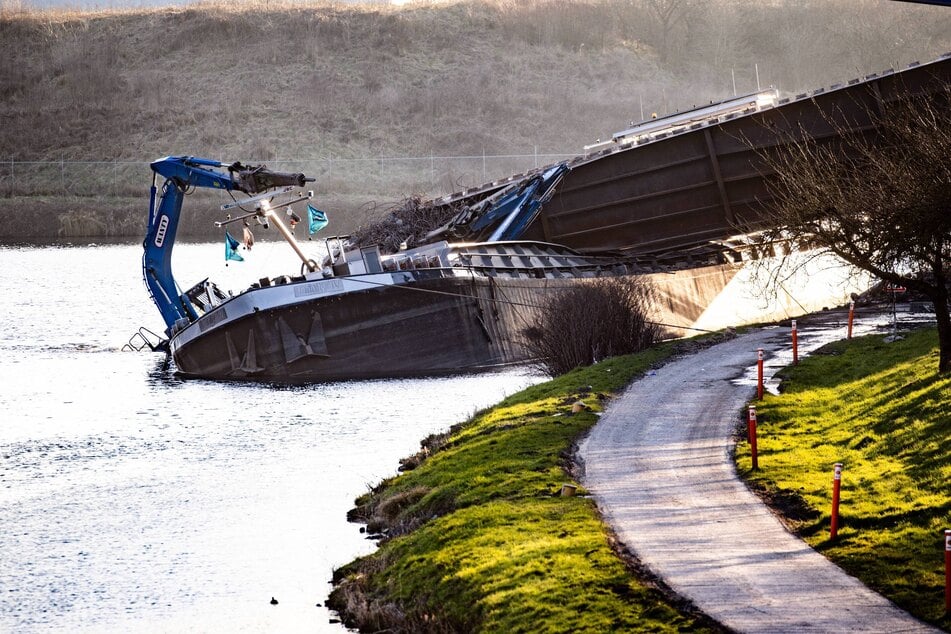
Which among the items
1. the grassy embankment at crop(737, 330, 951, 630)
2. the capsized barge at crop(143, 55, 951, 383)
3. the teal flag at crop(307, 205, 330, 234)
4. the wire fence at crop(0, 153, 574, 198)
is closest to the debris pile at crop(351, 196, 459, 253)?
the capsized barge at crop(143, 55, 951, 383)

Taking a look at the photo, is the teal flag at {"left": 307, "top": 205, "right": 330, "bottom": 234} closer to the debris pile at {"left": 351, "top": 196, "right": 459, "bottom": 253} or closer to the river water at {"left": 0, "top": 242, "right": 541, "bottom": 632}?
the river water at {"left": 0, "top": 242, "right": 541, "bottom": 632}

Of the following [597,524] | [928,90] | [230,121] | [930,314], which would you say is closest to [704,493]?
[597,524]

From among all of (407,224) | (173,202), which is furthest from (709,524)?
(407,224)

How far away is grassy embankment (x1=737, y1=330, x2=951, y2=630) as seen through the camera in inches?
742

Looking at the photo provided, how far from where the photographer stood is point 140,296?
3177 inches

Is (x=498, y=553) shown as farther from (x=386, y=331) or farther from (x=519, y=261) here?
(x=519, y=261)

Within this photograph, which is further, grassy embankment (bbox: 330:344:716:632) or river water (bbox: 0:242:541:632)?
river water (bbox: 0:242:541:632)

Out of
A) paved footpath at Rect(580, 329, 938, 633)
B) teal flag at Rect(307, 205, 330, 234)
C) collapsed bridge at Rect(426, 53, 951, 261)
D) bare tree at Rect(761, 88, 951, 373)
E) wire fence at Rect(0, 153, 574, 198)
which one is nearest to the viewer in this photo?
paved footpath at Rect(580, 329, 938, 633)

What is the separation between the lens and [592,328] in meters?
44.7

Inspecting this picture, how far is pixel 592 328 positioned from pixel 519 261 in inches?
475

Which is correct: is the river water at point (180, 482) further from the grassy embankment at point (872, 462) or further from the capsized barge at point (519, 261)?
the grassy embankment at point (872, 462)

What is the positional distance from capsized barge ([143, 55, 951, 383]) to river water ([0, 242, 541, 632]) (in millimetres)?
2286

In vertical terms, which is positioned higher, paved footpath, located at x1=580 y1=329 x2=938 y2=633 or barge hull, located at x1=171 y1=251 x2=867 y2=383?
barge hull, located at x1=171 y1=251 x2=867 y2=383

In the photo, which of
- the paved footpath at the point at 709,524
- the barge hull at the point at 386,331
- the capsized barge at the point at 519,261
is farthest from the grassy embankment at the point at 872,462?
the barge hull at the point at 386,331
